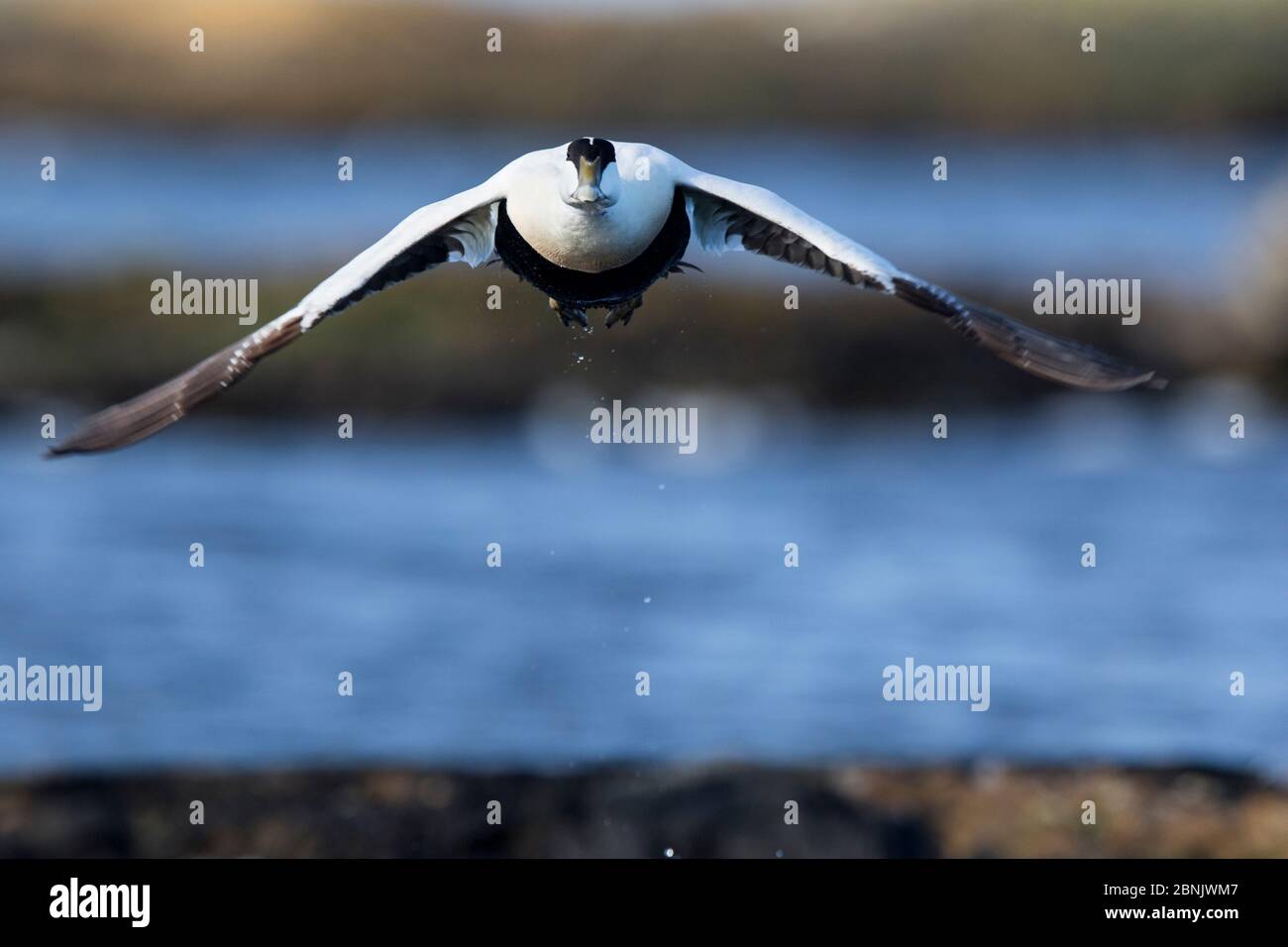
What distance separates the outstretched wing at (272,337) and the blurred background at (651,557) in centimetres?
377

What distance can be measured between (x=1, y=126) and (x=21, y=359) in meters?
32.0

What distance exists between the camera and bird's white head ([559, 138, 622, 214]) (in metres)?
9.98

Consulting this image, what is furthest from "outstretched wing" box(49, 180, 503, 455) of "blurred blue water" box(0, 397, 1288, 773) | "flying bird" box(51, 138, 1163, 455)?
"blurred blue water" box(0, 397, 1288, 773)

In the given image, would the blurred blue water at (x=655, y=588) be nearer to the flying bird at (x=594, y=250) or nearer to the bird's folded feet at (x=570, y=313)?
the bird's folded feet at (x=570, y=313)

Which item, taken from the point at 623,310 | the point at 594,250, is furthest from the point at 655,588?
the point at 594,250

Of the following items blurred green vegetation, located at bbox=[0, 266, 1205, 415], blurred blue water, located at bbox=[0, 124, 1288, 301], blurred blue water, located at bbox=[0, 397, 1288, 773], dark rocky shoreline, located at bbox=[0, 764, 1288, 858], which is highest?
blurred blue water, located at bbox=[0, 124, 1288, 301]

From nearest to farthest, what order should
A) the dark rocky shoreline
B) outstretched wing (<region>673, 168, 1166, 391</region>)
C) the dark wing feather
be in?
the dark wing feather → outstretched wing (<region>673, 168, 1166, 391</region>) → the dark rocky shoreline

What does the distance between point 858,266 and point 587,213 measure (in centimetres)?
137

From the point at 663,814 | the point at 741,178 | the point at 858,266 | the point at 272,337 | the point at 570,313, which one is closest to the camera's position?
the point at 858,266

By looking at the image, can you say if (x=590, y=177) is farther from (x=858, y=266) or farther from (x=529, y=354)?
(x=529, y=354)

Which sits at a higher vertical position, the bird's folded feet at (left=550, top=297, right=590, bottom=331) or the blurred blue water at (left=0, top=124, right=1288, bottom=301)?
the blurred blue water at (left=0, top=124, right=1288, bottom=301)

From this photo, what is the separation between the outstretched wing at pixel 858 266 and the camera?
9.72 meters

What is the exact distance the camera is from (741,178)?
47.8m

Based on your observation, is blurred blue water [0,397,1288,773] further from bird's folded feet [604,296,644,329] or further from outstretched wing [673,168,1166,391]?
outstretched wing [673,168,1166,391]
